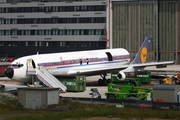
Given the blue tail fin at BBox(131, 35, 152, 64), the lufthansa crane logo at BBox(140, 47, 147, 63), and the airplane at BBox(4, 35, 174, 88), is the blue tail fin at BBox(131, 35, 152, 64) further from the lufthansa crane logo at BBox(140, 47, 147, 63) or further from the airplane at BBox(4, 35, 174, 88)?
the airplane at BBox(4, 35, 174, 88)

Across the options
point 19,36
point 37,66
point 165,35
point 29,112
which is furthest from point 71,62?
point 19,36

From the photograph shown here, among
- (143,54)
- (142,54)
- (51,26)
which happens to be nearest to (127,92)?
(142,54)

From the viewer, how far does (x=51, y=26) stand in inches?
5930

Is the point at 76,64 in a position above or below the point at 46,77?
above

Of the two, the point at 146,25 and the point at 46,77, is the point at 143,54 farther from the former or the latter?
the point at 146,25

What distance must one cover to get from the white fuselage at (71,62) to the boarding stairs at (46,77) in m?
0.71

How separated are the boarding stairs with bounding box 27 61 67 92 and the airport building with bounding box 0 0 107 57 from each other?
3295 inches

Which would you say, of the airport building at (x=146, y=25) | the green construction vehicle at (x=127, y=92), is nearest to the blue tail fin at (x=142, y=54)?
the green construction vehicle at (x=127, y=92)

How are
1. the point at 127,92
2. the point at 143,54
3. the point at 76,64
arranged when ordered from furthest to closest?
the point at 143,54 < the point at 76,64 < the point at 127,92

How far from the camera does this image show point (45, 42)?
501 ft

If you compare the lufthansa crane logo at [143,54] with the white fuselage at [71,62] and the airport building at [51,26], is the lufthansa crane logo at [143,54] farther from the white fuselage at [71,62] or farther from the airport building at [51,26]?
the airport building at [51,26]

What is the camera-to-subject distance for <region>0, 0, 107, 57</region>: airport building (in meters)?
146

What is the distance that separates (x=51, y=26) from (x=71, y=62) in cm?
8492

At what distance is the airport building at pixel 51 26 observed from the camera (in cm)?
14638
